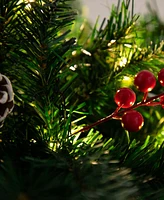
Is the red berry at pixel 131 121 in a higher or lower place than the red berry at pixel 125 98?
lower

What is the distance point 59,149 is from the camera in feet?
1.02

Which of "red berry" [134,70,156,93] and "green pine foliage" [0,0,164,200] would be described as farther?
"red berry" [134,70,156,93]

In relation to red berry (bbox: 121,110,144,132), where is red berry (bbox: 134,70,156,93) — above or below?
above

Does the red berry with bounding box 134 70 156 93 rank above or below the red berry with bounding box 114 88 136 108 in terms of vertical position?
above

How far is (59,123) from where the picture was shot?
0.33 meters

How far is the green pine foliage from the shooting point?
0.25 m

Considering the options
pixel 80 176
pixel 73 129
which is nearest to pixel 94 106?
pixel 73 129

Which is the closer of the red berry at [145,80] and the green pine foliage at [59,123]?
the green pine foliage at [59,123]

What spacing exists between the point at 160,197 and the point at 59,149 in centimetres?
9

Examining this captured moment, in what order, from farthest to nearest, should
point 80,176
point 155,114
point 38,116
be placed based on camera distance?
1. point 155,114
2. point 38,116
3. point 80,176

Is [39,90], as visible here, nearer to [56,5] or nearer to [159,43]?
[56,5]

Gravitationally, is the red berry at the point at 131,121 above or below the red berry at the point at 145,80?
below

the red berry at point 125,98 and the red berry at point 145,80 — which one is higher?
the red berry at point 145,80

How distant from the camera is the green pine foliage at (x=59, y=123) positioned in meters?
0.25
